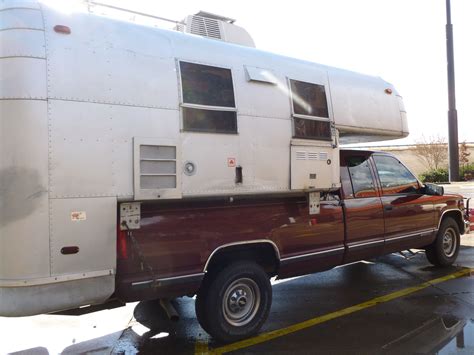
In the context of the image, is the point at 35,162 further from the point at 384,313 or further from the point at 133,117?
the point at 384,313

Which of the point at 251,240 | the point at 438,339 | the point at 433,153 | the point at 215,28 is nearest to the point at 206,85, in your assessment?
the point at 215,28

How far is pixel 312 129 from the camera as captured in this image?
5.17 m

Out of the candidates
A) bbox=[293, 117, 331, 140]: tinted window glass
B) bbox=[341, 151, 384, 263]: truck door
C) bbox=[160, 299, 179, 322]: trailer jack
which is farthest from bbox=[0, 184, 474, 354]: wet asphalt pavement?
bbox=[293, 117, 331, 140]: tinted window glass

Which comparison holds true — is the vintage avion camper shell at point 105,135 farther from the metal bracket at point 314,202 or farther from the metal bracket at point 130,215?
the metal bracket at point 314,202

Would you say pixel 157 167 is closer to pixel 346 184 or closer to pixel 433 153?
pixel 346 184

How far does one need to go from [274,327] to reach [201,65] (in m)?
2.91

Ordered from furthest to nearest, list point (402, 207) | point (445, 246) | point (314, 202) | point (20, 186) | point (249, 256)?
1. point (445, 246)
2. point (402, 207)
3. point (314, 202)
4. point (249, 256)
5. point (20, 186)

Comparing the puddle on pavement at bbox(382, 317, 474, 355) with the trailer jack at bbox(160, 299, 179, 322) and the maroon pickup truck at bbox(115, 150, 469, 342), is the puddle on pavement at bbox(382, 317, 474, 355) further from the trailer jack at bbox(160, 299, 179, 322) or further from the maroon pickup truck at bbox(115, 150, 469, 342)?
the trailer jack at bbox(160, 299, 179, 322)

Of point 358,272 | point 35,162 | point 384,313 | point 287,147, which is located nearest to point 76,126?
point 35,162

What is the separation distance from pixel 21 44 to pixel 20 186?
112cm

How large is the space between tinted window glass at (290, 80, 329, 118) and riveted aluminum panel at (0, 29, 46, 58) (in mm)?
2636

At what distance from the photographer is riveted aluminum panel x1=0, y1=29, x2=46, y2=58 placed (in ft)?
11.6

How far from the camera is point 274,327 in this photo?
195 inches

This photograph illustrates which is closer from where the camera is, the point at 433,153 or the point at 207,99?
the point at 207,99
